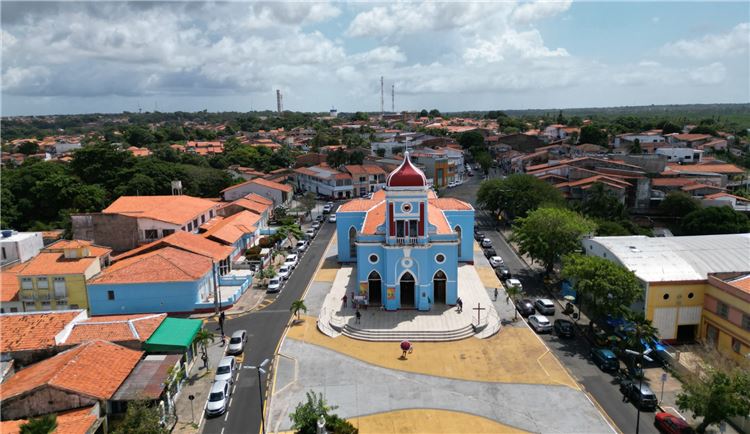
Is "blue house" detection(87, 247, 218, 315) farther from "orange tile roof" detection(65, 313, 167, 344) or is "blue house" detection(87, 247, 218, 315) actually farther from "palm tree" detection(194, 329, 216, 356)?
"palm tree" detection(194, 329, 216, 356)

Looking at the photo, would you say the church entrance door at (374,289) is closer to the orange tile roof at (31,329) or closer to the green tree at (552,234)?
the green tree at (552,234)

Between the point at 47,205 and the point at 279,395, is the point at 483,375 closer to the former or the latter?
the point at 279,395

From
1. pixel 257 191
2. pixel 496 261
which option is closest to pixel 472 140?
pixel 257 191

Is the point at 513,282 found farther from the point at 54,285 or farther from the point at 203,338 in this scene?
the point at 54,285

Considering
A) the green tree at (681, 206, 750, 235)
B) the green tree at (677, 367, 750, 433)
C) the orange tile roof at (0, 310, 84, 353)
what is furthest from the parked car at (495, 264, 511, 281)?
the orange tile roof at (0, 310, 84, 353)

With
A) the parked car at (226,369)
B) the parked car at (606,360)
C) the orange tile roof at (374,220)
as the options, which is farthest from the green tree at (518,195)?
the parked car at (226,369)

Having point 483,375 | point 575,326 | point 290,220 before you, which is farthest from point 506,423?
point 290,220
